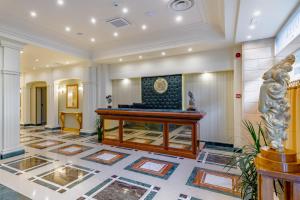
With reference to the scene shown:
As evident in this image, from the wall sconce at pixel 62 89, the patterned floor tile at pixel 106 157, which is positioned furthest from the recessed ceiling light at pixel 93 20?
the wall sconce at pixel 62 89

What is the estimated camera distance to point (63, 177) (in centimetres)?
305

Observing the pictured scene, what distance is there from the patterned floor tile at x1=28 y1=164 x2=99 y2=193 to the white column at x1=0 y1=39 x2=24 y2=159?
1.92 metres

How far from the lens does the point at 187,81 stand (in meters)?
5.88

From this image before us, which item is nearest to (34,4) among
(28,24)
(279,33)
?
(28,24)

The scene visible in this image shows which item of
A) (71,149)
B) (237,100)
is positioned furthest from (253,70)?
(71,149)

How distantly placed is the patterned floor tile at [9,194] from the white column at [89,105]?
4.24 meters

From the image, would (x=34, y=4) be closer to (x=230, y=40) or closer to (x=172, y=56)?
(x=172, y=56)

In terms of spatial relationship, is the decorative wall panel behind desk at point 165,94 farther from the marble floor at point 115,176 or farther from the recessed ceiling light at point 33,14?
the recessed ceiling light at point 33,14

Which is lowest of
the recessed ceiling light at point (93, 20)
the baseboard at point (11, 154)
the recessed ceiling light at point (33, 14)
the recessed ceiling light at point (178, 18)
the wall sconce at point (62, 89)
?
the baseboard at point (11, 154)

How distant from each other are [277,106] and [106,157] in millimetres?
3767

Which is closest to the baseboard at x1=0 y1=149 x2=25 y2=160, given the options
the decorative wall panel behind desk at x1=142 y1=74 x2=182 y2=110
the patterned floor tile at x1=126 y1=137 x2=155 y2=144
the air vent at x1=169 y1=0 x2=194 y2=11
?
the patterned floor tile at x1=126 y1=137 x2=155 y2=144

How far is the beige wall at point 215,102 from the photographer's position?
5.27 m

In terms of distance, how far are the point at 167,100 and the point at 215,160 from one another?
2.78 metres

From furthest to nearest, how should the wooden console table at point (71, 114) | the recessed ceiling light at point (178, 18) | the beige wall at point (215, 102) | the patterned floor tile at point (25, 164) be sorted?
the wooden console table at point (71, 114), the beige wall at point (215, 102), the recessed ceiling light at point (178, 18), the patterned floor tile at point (25, 164)
